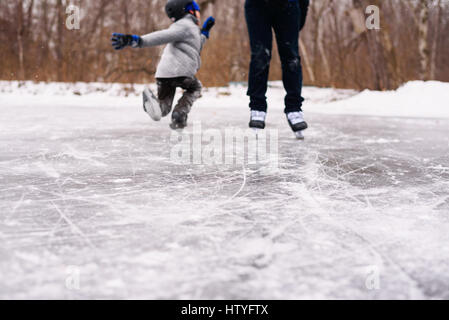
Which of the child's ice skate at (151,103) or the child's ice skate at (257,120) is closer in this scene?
the child's ice skate at (257,120)

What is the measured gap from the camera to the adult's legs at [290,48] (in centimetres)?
311

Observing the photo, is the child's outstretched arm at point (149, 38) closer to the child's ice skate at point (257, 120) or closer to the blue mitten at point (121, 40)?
the blue mitten at point (121, 40)

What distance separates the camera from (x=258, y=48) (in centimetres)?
313

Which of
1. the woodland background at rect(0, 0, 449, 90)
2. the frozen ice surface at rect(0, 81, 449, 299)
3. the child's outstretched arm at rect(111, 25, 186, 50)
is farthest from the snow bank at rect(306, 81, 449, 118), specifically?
the frozen ice surface at rect(0, 81, 449, 299)

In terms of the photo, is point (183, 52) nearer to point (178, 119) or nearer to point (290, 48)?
point (178, 119)

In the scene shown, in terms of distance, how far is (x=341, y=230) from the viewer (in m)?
1.32

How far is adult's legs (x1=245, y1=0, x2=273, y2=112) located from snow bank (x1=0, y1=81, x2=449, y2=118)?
2.75m

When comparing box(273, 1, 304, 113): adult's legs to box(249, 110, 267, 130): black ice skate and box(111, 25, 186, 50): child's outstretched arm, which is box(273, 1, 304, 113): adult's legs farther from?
box(111, 25, 186, 50): child's outstretched arm

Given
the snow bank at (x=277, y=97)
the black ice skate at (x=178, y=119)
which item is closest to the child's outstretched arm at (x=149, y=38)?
the black ice skate at (x=178, y=119)

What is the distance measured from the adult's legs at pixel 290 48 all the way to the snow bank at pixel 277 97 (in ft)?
8.63

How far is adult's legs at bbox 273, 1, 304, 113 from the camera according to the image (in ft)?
10.2

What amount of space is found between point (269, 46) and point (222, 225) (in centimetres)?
205

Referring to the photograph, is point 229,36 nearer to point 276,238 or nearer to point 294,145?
point 294,145

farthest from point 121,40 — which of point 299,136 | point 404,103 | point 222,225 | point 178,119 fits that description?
point 404,103
